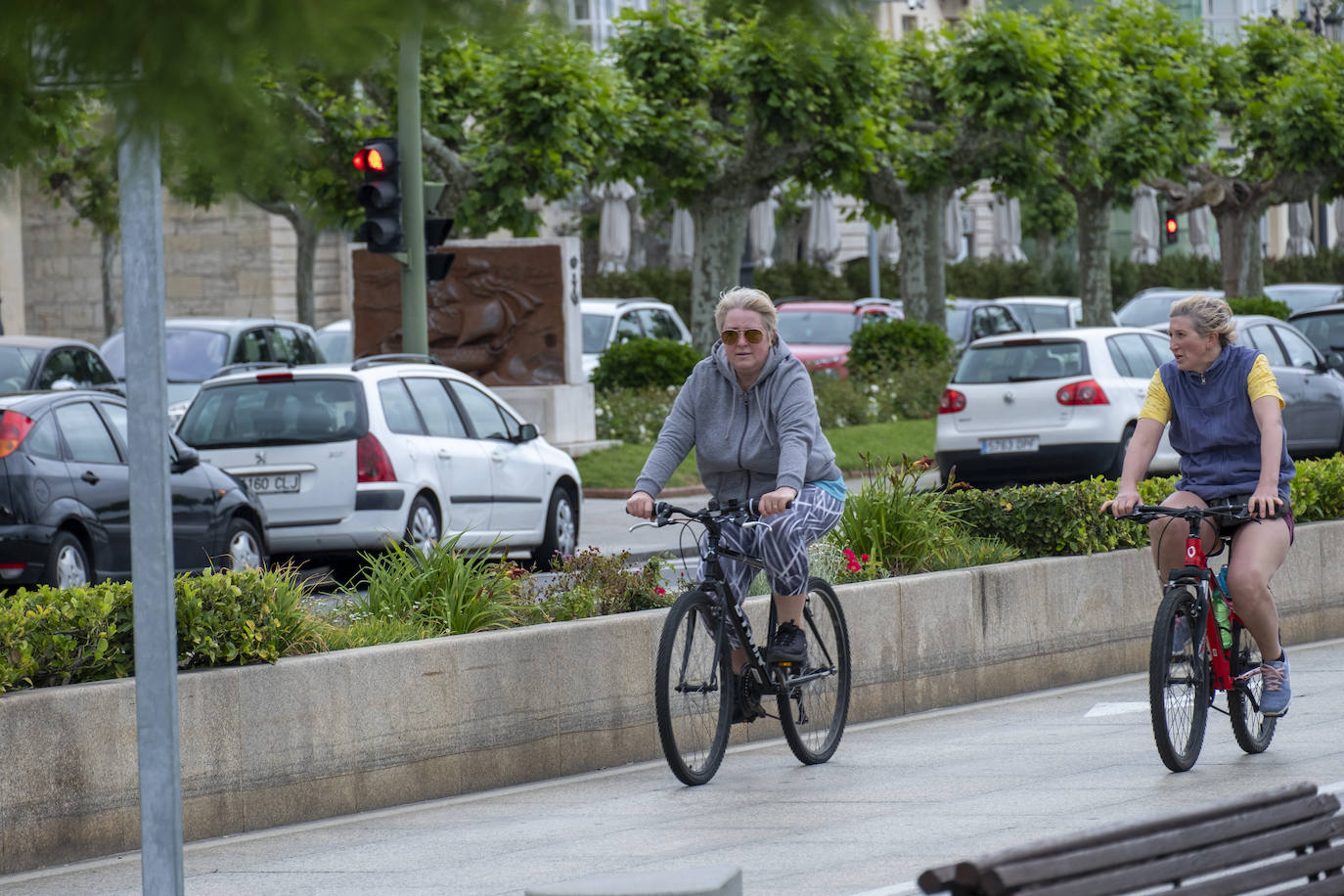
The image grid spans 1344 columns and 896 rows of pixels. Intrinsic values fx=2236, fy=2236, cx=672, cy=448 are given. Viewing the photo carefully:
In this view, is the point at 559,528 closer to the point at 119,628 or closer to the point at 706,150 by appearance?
the point at 119,628

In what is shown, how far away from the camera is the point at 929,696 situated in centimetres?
961

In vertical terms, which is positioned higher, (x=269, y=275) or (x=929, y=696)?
(x=269, y=275)

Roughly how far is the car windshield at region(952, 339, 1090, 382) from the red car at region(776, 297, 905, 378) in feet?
32.6

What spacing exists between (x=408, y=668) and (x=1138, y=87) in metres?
29.9

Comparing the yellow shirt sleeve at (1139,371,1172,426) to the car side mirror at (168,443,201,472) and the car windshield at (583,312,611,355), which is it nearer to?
the car side mirror at (168,443,201,472)

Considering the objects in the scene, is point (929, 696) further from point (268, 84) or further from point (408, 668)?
point (268, 84)

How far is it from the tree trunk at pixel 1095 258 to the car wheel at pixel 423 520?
21463 millimetres

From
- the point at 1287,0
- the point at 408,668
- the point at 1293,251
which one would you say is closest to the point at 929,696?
the point at 408,668

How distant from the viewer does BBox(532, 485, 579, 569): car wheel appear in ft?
53.9

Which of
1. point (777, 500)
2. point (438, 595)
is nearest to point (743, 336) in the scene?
point (777, 500)

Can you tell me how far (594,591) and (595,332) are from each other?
20241 millimetres

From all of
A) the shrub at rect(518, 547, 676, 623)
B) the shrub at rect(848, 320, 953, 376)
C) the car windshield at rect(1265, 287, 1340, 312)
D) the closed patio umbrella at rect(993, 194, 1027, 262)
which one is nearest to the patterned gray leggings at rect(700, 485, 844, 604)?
the shrub at rect(518, 547, 676, 623)

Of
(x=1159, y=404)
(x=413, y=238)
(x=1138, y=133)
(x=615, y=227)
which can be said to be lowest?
(x=1159, y=404)

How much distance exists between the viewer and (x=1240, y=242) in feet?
131
